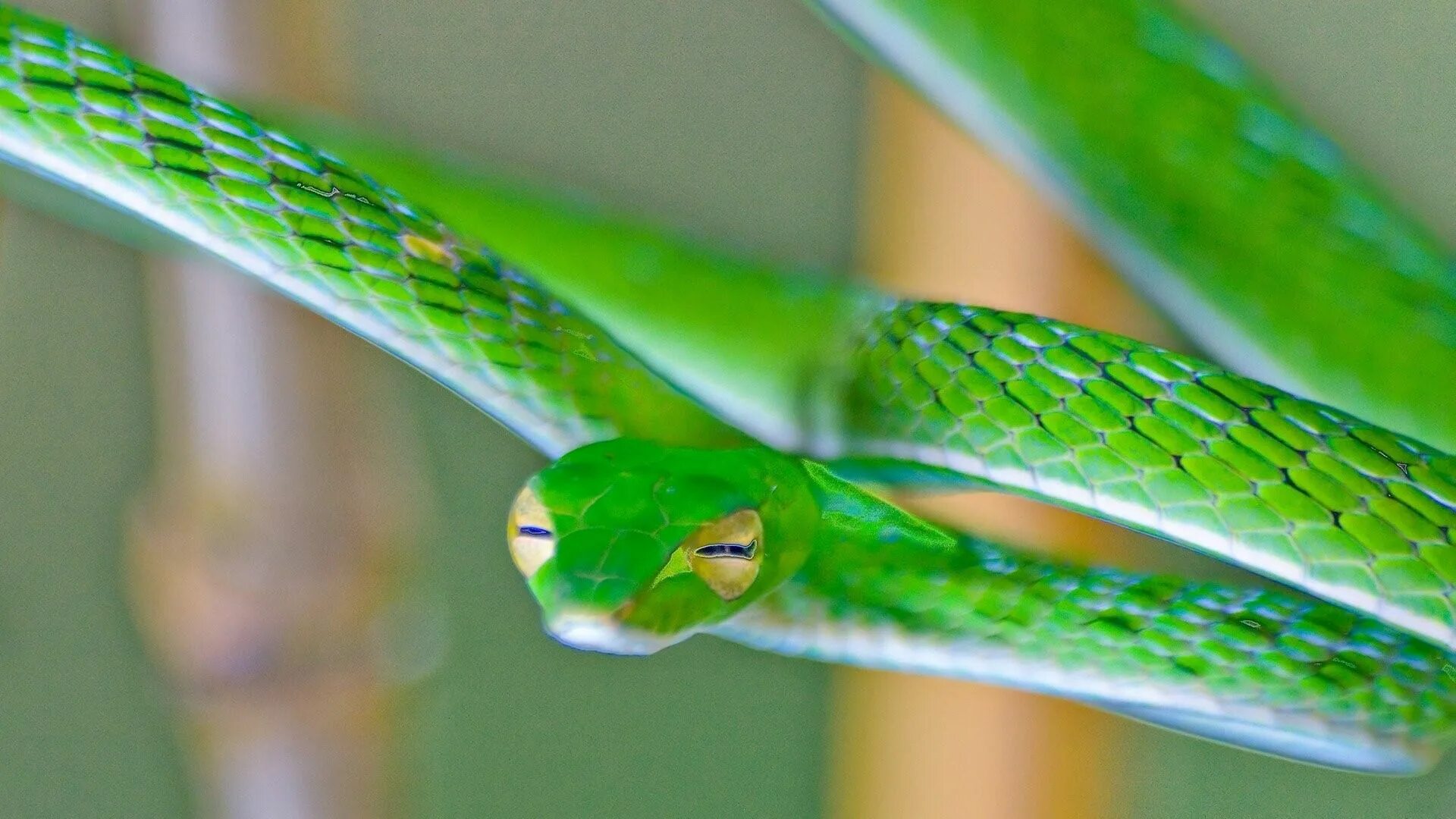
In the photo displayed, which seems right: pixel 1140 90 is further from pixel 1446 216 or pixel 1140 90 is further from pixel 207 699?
pixel 1446 216

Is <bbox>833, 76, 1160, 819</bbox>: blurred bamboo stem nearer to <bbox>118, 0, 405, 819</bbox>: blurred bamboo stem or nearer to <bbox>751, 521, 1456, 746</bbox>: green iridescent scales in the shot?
<bbox>751, 521, 1456, 746</bbox>: green iridescent scales

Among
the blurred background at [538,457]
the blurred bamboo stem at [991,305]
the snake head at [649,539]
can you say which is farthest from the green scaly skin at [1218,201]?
the blurred background at [538,457]

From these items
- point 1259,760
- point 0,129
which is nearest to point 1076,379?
point 0,129

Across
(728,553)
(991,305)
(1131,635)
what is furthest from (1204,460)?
(991,305)

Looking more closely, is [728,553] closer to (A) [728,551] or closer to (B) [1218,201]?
(A) [728,551]

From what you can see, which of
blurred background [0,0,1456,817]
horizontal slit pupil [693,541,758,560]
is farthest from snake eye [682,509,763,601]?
blurred background [0,0,1456,817]

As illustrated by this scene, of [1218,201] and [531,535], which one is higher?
[1218,201]

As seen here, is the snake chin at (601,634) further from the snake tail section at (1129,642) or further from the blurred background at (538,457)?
the blurred background at (538,457)
